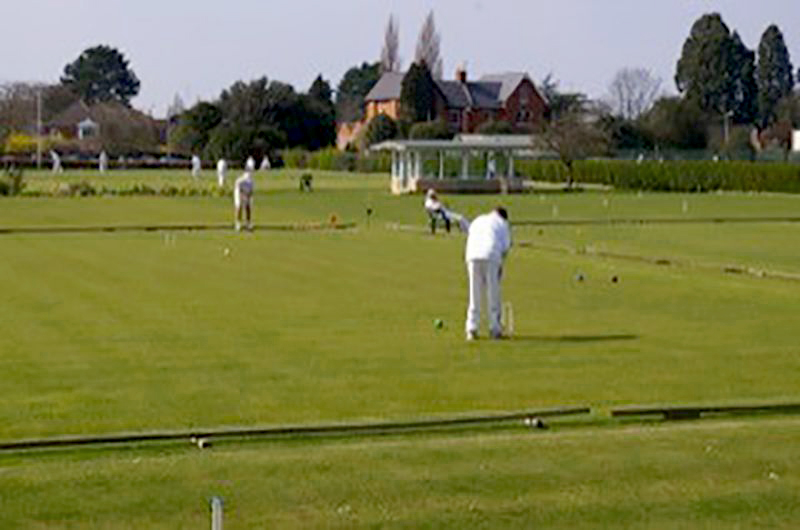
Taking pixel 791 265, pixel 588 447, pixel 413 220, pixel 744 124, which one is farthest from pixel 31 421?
pixel 744 124

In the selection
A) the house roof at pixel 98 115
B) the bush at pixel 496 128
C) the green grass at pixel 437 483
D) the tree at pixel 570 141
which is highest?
the house roof at pixel 98 115

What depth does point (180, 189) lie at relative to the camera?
261ft

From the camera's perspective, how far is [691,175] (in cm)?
9119

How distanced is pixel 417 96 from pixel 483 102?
436 inches

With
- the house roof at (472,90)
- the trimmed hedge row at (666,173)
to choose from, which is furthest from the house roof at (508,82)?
the trimmed hedge row at (666,173)

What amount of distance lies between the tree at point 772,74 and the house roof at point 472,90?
23.9 m

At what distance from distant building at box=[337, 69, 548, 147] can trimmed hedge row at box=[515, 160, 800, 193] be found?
46.9m

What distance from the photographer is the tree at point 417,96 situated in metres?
141

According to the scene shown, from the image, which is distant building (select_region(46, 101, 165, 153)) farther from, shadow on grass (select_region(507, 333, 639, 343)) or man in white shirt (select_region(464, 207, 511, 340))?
man in white shirt (select_region(464, 207, 511, 340))

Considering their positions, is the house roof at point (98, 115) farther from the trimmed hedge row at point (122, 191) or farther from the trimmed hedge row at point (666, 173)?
the trimmed hedge row at point (122, 191)

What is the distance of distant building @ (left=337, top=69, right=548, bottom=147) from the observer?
14638cm

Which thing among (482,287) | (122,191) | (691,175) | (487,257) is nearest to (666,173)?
(691,175)

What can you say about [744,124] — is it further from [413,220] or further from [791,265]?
[791,265]

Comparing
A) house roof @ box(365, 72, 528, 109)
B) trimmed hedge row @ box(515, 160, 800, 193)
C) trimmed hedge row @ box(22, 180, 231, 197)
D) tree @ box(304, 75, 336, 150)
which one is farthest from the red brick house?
trimmed hedge row @ box(22, 180, 231, 197)
